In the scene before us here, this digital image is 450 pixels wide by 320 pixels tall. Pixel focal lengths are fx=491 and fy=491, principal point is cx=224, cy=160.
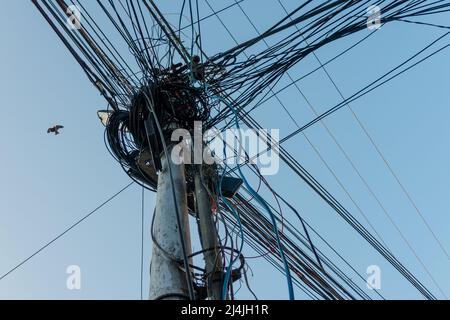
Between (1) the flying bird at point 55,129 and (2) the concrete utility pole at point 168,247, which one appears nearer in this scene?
(2) the concrete utility pole at point 168,247

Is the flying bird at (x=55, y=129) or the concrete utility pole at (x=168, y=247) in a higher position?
the flying bird at (x=55, y=129)

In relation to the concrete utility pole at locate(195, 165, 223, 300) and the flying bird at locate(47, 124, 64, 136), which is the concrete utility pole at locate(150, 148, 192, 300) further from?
the flying bird at locate(47, 124, 64, 136)

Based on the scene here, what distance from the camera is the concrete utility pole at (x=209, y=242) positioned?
8.25ft

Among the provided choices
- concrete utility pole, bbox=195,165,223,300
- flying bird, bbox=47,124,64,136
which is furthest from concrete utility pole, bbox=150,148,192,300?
flying bird, bbox=47,124,64,136

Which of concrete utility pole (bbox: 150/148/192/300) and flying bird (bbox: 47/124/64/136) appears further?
flying bird (bbox: 47/124/64/136)

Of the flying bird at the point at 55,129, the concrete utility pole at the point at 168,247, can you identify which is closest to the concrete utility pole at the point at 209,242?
the concrete utility pole at the point at 168,247


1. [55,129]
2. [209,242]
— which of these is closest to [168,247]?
[209,242]

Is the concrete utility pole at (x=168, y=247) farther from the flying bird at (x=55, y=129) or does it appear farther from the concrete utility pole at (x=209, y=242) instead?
the flying bird at (x=55, y=129)

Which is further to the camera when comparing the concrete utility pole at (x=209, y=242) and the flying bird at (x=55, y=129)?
the flying bird at (x=55, y=129)

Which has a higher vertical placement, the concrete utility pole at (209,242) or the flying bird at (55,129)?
the flying bird at (55,129)

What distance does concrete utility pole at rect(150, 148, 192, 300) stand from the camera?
97.0 inches

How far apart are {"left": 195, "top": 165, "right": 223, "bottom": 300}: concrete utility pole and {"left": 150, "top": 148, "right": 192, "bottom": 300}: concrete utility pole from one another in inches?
3.8

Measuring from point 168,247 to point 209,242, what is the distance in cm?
24

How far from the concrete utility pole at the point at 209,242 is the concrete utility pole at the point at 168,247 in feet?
0.31
